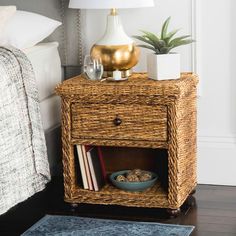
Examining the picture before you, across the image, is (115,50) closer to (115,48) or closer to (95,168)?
(115,48)

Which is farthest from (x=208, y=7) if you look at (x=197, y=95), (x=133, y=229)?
(x=133, y=229)

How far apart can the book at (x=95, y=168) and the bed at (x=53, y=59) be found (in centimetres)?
20

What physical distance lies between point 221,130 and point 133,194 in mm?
588

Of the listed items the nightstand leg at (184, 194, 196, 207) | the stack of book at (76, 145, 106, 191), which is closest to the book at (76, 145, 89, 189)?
the stack of book at (76, 145, 106, 191)

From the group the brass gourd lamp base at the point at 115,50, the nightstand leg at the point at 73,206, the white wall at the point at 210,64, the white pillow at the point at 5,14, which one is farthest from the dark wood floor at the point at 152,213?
the white pillow at the point at 5,14

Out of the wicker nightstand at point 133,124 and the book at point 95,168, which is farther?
the book at point 95,168

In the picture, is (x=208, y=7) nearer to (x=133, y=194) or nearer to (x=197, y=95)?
(x=197, y=95)

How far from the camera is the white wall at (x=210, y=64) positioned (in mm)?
3113

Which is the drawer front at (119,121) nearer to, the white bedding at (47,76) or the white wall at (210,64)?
the white bedding at (47,76)

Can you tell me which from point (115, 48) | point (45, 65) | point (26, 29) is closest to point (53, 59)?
point (45, 65)

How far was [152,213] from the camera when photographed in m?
2.83

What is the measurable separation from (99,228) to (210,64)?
94 centimetres

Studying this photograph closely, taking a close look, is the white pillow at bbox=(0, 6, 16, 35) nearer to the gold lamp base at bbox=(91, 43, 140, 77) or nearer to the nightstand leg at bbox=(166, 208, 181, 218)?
the gold lamp base at bbox=(91, 43, 140, 77)

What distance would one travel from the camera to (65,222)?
9.00 ft
